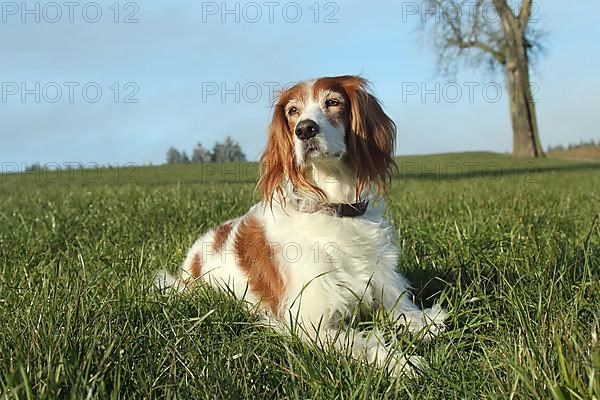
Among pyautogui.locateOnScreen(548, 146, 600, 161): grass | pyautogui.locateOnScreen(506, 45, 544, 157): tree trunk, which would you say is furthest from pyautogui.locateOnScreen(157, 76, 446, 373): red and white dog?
pyautogui.locateOnScreen(548, 146, 600, 161): grass

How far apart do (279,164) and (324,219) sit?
0.53 m

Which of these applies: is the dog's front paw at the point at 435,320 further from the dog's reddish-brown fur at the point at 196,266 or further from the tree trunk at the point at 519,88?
the tree trunk at the point at 519,88

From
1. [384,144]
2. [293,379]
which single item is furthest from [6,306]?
[384,144]

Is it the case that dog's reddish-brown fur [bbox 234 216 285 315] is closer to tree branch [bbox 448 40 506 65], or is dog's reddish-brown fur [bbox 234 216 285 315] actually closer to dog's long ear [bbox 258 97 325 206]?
dog's long ear [bbox 258 97 325 206]

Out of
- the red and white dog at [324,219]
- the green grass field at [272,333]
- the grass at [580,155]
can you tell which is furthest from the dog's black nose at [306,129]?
the grass at [580,155]

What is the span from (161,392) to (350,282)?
5.05ft

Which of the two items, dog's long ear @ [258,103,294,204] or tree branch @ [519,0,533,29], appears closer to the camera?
dog's long ear @ [258,103,294,204]

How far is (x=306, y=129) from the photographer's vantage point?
12.1ft

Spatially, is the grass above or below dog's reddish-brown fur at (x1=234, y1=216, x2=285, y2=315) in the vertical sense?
above

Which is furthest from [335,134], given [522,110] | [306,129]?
[522,110]

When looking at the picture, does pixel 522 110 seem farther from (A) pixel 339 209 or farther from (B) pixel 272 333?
(B) pixel 272 333

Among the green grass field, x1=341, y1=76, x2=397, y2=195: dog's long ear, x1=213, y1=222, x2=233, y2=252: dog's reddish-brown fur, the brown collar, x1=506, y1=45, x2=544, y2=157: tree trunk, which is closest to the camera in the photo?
the green grass field

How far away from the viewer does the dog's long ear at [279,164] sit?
397 cm

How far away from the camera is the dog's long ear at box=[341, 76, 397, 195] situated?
4039 millimetres
